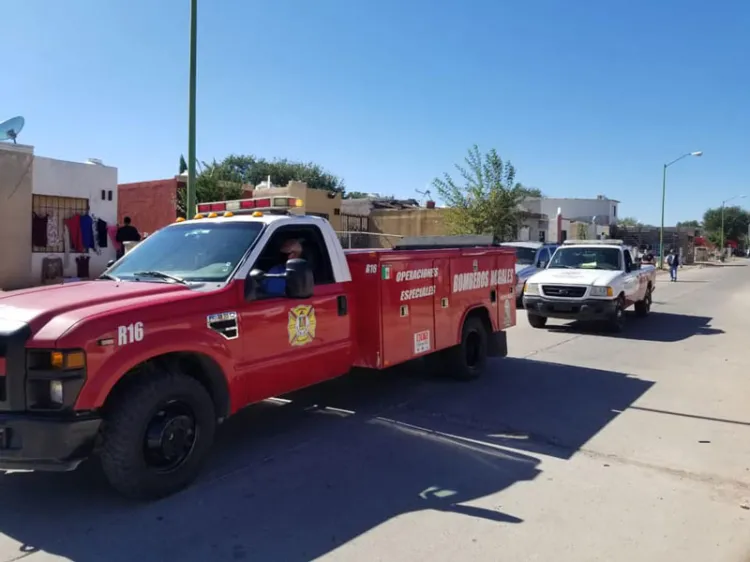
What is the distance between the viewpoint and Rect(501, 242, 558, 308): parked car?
18.2m

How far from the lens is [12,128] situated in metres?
15.9

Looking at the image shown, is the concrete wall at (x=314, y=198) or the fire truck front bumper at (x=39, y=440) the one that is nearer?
the fire truck front bumper at (x=39, y=440)

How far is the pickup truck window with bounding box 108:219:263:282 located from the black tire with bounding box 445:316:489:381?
11.4 ft

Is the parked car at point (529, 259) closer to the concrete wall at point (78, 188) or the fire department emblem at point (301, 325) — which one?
the concrete wall at point (78, 188)

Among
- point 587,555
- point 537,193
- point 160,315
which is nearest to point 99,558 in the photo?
point 160,315

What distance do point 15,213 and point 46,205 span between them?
113 cm

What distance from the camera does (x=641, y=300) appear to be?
1609 centimetres

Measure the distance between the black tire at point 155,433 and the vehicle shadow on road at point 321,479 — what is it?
152 mm

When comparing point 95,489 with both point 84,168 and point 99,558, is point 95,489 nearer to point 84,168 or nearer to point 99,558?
point 99,558

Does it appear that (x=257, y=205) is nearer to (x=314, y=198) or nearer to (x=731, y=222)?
(x=314, y=198)

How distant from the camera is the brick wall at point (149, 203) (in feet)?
83.7

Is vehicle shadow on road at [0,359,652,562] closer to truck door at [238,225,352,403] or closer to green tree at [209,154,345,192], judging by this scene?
truck door at [238,225,352,403]

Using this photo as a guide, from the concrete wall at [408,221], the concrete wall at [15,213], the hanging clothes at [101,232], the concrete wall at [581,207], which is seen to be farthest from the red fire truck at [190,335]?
the concrete wall at [581,207]

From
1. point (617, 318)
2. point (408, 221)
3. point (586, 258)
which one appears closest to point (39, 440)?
point (617, 318)
